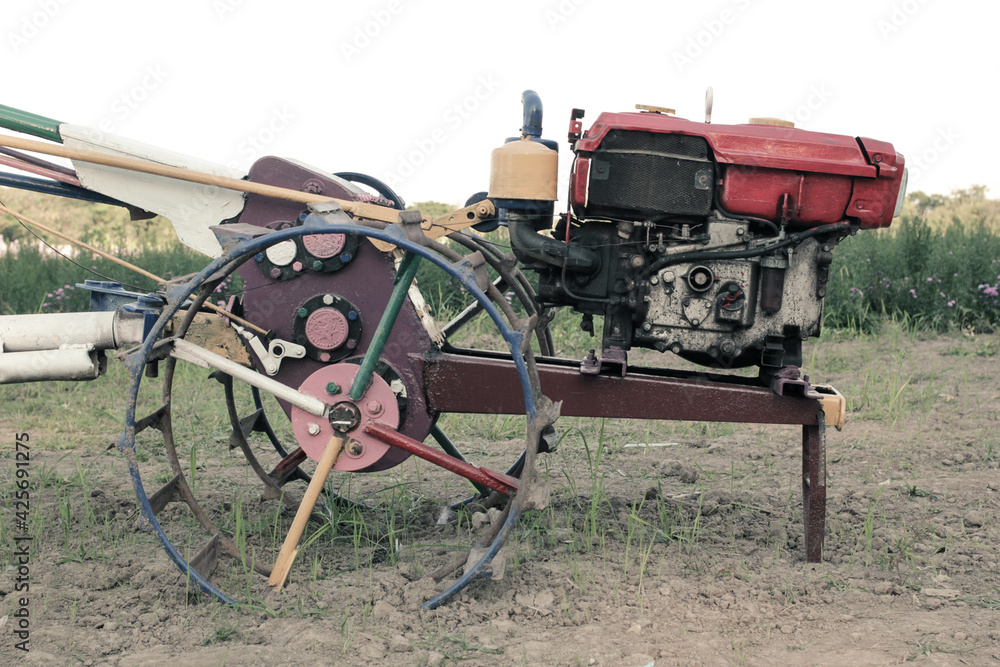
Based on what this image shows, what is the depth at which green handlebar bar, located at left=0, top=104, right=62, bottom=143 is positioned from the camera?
2.65 meters

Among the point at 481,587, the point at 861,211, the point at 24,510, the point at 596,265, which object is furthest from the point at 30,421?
the point at 861,211

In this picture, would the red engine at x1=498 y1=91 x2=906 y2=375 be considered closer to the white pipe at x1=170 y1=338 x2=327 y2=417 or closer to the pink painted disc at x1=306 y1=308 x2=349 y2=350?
the pink painted disc at x1=306 y1=308 x2=349 y2=350

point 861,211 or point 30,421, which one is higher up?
point 861,211

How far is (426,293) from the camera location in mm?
7227

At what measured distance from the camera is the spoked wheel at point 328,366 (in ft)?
7.80

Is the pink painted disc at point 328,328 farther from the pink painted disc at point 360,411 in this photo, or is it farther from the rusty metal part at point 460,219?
the rusty metal part at point 460,219

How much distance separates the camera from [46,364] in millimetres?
2635

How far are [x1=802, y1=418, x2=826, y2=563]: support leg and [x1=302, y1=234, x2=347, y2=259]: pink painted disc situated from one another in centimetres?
158

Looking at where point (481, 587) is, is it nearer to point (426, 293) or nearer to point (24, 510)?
point (24, 510)

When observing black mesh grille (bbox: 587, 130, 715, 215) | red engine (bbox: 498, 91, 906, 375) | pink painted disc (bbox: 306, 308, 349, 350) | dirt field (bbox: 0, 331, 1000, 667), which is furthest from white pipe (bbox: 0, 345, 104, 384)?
black mesh grille (bbox: 587, 130, 715, 215)

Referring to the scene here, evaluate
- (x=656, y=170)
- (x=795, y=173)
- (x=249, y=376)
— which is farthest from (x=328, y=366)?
(x=795, y=173)

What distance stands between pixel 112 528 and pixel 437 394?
1.37 metres

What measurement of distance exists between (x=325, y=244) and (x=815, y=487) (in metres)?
1.74

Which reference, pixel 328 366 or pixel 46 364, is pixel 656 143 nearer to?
pixel 328 366
